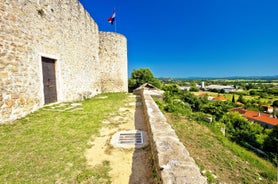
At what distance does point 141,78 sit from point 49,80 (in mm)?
20656

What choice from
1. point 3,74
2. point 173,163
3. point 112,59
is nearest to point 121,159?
point 173,163

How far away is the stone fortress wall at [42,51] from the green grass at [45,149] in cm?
96

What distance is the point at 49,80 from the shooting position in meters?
6.49

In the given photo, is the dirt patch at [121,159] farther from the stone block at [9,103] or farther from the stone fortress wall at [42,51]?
the stone fortress wall at [42,51]

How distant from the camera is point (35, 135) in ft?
10.9

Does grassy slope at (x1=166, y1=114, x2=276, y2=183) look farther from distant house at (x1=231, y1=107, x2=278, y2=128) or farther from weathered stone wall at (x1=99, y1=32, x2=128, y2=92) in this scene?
distant house at (x1=231, y1=107, x2=278, y2=128)

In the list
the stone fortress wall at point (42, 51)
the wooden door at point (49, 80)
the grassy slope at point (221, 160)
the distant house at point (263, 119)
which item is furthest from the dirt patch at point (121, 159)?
the distant house at point (263, 119)

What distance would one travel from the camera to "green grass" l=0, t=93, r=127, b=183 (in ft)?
6.49

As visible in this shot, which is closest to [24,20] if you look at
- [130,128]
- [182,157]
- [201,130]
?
[130,128]

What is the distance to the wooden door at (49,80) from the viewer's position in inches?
243

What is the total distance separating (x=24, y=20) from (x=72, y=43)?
3.54m

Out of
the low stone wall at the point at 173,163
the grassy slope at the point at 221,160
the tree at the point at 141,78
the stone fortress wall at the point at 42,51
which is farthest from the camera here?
the tree at the point at 141,78

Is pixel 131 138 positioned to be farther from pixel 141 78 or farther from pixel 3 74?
pixel 141 78

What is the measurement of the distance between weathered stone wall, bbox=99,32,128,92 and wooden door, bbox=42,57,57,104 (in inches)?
262
